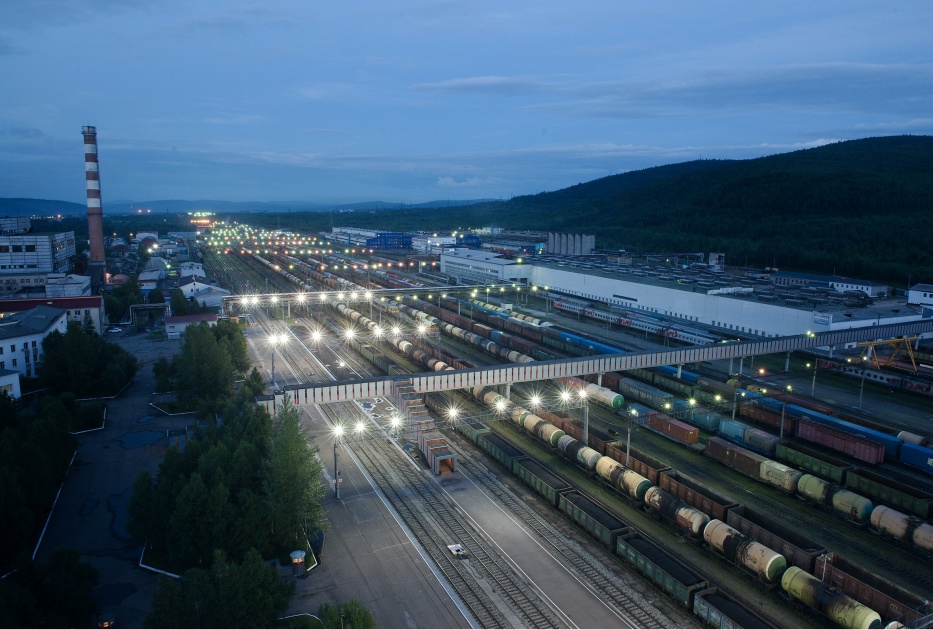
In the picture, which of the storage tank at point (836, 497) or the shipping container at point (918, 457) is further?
the shipping container at point (918, 457)

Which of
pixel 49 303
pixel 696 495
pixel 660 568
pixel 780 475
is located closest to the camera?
pixel 660 568

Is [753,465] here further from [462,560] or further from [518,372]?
[462,560]

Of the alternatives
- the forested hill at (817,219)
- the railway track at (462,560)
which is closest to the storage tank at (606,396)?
the railway track at (462,560)

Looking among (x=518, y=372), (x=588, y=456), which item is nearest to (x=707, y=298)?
(x=518, y=372)

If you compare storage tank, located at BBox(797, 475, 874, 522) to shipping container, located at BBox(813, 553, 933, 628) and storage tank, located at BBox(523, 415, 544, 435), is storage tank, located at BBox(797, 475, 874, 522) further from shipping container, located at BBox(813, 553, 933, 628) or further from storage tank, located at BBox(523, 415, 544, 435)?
storage tank, located at BBox(523, 415, 544, 435)

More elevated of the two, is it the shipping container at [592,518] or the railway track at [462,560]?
the shipping container at [592,518]

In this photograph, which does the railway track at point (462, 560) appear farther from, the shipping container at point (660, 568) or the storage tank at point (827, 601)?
the storage tank at point (827, 601)
